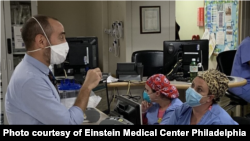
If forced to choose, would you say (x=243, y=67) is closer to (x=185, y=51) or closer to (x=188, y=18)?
(x=185, y=51)

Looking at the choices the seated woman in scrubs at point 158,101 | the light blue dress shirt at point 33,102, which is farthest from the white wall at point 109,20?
the light blue dress shirt at point 33,102

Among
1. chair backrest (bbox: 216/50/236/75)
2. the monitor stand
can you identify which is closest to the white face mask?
the monitor stand

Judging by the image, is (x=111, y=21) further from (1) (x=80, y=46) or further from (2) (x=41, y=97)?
(2) (x=41, y=97)

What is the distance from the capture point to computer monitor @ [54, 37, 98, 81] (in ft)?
10.8

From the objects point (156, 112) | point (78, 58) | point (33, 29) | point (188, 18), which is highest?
point (188, 18)

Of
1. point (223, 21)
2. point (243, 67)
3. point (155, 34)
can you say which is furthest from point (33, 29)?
point (223, 21)

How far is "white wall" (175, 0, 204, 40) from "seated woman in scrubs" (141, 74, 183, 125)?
147 inches

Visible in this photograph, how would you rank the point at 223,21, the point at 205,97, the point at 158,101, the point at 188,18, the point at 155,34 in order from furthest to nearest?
the point at 188,18 → the point at 223,21 → the point at 155,34 → the point at 158,101 → the point at 205,97

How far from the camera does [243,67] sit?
146 inches

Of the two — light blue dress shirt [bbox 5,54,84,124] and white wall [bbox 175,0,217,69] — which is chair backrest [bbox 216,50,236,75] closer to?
white wall [bbox 175,0,217,69]

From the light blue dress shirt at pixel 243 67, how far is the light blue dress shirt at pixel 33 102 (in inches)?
103

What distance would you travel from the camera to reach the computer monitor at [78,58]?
330cm

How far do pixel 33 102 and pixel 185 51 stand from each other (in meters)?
2.25

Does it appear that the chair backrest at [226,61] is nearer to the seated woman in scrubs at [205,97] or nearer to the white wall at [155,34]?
the white wall at [155,34]
